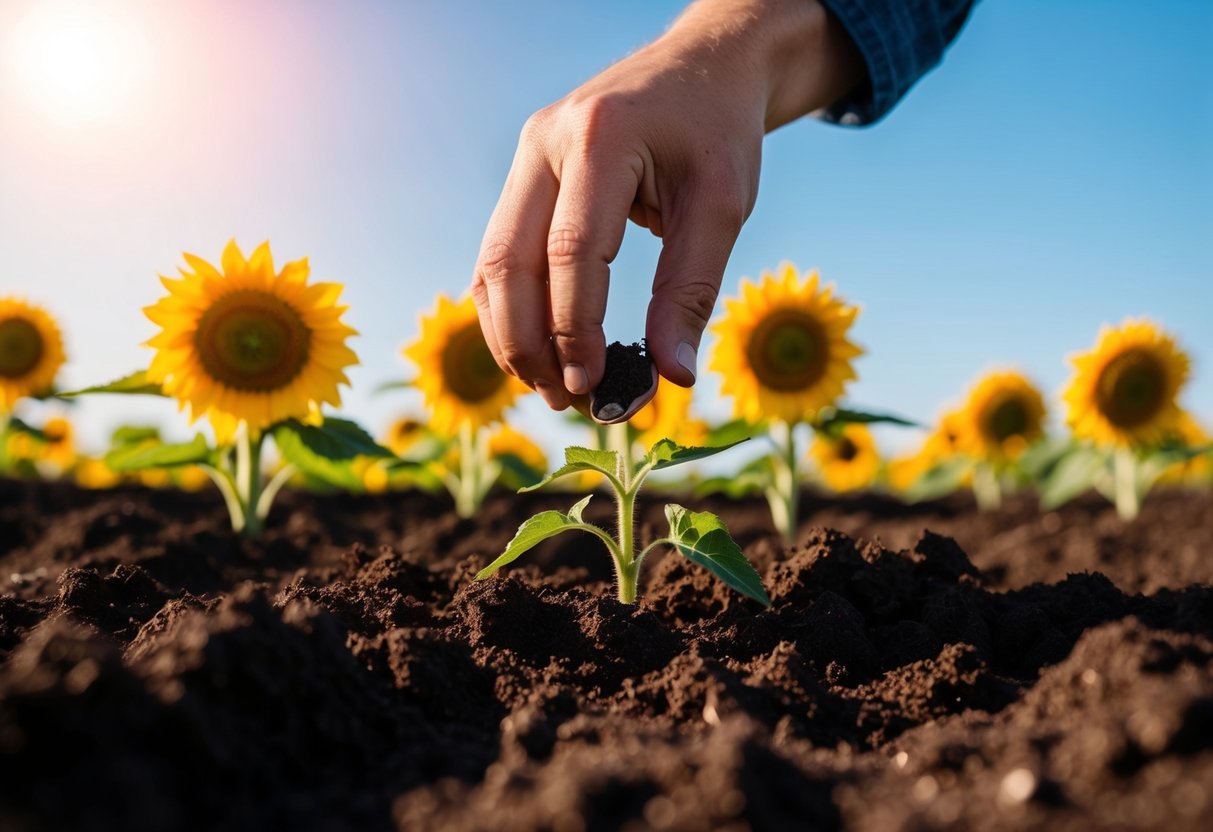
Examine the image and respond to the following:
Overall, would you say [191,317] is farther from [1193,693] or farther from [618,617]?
[1193,693]

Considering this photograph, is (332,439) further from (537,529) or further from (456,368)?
(537,529)

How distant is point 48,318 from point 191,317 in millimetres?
3584

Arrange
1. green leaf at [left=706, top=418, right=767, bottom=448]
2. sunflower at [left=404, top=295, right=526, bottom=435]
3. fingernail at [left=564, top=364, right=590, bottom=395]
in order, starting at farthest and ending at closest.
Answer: sunflower at [left=404, top=295, right=526, bottom=435] < green leaf at [left=706, top=418, right=767, bottom=448] < fingernail at [left=564, top=364, right=590, bottom=395]

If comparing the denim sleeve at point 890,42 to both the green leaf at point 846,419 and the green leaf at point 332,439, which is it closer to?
the green leaf at point 846,419

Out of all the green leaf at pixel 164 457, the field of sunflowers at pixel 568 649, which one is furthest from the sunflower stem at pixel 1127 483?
the green leaf at pixel 164 457

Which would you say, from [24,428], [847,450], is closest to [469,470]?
[24,428]

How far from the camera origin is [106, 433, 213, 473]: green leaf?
486 centimetres

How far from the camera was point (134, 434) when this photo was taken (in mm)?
5918

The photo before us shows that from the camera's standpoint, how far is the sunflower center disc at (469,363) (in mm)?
6129

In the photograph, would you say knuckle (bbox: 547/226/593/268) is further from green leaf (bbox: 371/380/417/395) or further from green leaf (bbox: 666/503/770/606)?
green leaf (bbox: 371/380/417/395)

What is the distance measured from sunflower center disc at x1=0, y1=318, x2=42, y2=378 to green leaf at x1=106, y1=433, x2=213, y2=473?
2641 millimetres

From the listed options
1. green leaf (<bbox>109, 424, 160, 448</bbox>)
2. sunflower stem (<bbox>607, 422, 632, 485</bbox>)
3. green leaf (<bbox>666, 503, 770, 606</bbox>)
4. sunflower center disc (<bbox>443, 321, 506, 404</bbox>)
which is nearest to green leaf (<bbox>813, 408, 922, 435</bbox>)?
sunflower stem (<bbox>607, 422, 632, 485</bbox>)

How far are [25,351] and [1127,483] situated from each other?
26.6 feet

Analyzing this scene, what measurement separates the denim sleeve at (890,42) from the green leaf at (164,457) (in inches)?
138
